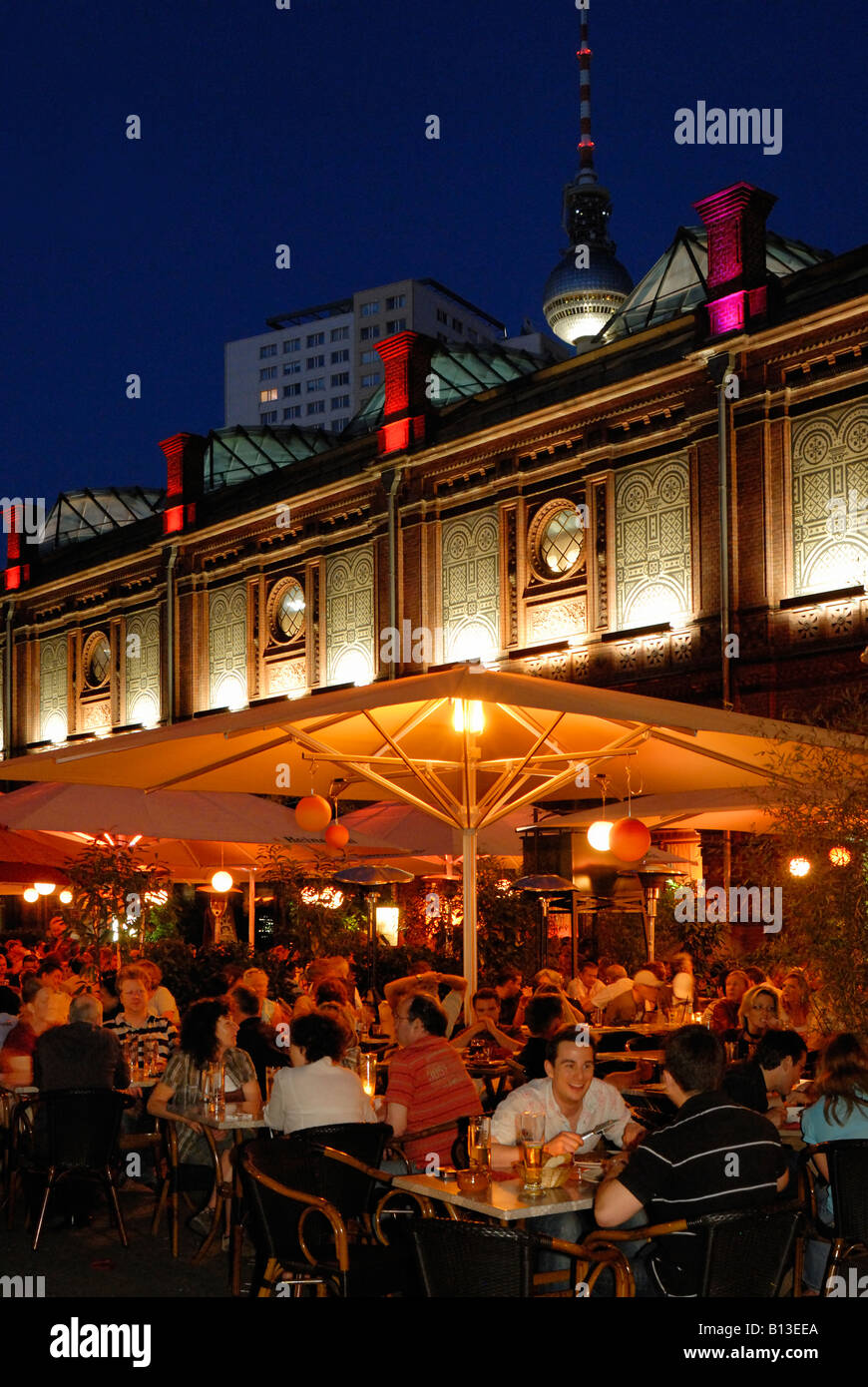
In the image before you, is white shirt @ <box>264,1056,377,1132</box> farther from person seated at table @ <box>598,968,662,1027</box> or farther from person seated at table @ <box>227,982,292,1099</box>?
person seated at table @ <box>598,968,662,1027</box>

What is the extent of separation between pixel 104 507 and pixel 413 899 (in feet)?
57.8

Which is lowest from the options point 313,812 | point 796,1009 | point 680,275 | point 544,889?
point 796,1009

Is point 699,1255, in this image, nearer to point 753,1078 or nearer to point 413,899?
point 753,1078

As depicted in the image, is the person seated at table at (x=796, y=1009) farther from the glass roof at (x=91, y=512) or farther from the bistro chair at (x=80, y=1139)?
the glass roof at (x=91, y=512)

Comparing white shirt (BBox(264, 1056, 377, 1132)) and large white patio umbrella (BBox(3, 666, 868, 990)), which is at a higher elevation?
large white patio umbrella (BBox(3, 666, 868, 990))

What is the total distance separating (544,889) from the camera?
54.4 feet

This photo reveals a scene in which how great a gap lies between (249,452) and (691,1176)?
28875 millimetres

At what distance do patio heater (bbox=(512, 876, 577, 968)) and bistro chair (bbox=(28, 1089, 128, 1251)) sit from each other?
8420 mm

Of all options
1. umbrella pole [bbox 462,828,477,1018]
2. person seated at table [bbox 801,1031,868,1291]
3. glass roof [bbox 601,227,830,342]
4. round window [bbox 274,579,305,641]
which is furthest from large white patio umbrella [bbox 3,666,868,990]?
round window [bbox 274,579,305,641]

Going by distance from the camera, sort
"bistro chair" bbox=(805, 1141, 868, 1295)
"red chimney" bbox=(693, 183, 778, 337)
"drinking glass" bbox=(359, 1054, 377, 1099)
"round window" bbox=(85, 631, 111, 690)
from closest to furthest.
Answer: "bistro chair" bbox=(805, 1141, 868, 1295)
"drinking glass" bbox=(359, 1054, 377, 1099)
"red chimney" bbox=(693, 183, 778, 337)
"round window" bbox=(85, 631, 111, 690)

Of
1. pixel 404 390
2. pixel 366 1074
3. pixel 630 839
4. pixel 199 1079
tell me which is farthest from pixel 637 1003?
pixel 404 390

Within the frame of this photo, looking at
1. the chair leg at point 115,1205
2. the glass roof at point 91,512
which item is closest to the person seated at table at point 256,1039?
the chair leg at point 115,1205

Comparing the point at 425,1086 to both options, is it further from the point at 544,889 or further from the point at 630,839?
the point at 544,889

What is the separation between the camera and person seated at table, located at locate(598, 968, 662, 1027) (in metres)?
14.6
